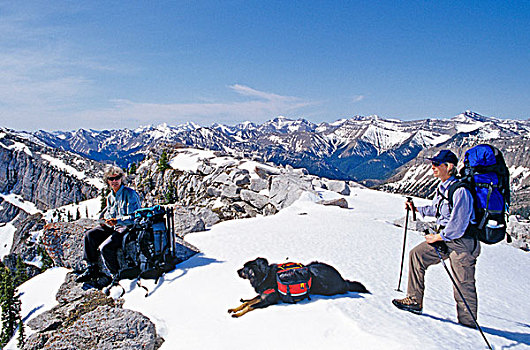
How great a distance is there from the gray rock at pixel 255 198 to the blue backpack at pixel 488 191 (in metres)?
29.1

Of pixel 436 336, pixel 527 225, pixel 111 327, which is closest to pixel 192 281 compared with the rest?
pixel 111 327

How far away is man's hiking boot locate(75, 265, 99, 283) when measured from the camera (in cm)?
1021

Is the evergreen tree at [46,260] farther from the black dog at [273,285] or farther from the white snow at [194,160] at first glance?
the white snow at [194,160]

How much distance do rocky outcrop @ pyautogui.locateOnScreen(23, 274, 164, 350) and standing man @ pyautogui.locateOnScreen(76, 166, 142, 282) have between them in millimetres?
1263

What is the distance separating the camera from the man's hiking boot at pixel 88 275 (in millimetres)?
10211

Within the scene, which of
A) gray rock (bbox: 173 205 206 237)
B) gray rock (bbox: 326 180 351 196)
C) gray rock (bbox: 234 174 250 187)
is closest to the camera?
gray rock (bbox: 173 205 206 237)

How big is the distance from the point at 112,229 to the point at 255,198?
85.7 feet

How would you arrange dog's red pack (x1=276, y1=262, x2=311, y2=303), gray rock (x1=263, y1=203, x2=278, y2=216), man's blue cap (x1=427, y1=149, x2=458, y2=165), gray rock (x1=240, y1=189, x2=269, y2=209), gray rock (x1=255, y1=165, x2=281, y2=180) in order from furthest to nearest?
gray rock (x1=255, y1=165, x2=281, y2=180)
gray rock (x1=240, y1=189, x2=269, y2=209)
gray rock (x1=263, y1=203, x2=278, y2=216)
dog's red pack (x1=276, y1=262, x2=311, y2=303)
man's blue cap (x1=427, y1=149, x2=458, y2=165)

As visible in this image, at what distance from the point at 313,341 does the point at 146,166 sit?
8426 centimetres

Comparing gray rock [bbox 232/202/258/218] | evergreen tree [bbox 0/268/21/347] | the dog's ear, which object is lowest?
evergreen tree [bbox 0/268/21/347]

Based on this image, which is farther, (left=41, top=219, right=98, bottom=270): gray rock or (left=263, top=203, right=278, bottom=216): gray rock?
(left=263, top=203, right=278, bottom=216): gray rock

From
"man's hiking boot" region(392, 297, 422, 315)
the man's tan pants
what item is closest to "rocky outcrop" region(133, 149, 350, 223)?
"man's hiking boot" region(392, 297, 422, 315)

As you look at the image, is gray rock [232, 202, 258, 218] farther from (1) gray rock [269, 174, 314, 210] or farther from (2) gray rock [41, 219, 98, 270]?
(2) gray rock [41, 219, 98, 270]

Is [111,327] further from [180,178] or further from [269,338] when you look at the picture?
[180,178]
